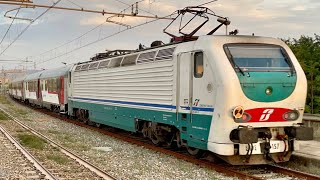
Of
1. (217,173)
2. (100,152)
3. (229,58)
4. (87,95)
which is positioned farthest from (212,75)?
(87,95)

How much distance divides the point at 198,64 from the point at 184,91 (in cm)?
93

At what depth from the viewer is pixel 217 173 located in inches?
396

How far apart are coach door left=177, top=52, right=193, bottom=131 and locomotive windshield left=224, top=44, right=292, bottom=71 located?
1.25 metres

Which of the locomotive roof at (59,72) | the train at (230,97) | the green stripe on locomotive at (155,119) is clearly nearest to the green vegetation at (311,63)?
the locomotive roof at (59,72)

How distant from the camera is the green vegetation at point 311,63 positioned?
4881cm

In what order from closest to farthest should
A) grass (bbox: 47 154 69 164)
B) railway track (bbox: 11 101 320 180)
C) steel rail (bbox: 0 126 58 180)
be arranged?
railway track (bbox: 11 101 320 180) < steel rail (bbox: 0 126 58 180) < grass (bbox: 47 154 69 164)

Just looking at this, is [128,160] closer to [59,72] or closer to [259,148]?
[259,148]

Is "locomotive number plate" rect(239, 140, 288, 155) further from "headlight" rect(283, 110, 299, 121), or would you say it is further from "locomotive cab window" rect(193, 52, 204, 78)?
"locomotive cab window" rect(193, 52, 204, 78)

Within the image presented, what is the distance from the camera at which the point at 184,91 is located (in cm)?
1124

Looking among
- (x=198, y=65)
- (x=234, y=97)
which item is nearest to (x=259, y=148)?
(x=234, y=97)

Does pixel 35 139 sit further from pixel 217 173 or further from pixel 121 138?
pixel 217 173

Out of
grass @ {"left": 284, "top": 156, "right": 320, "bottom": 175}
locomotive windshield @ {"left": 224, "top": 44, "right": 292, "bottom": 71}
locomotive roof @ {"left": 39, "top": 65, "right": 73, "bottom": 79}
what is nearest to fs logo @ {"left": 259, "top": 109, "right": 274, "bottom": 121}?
locomotive windshield @ {"left": 224, "top": 44, "right": 292, "bottom": 71}

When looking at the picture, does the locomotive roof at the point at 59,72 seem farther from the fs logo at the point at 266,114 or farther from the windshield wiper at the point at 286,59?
the fs logo at the point at 266,114

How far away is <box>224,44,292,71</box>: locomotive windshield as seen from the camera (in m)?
10.0
